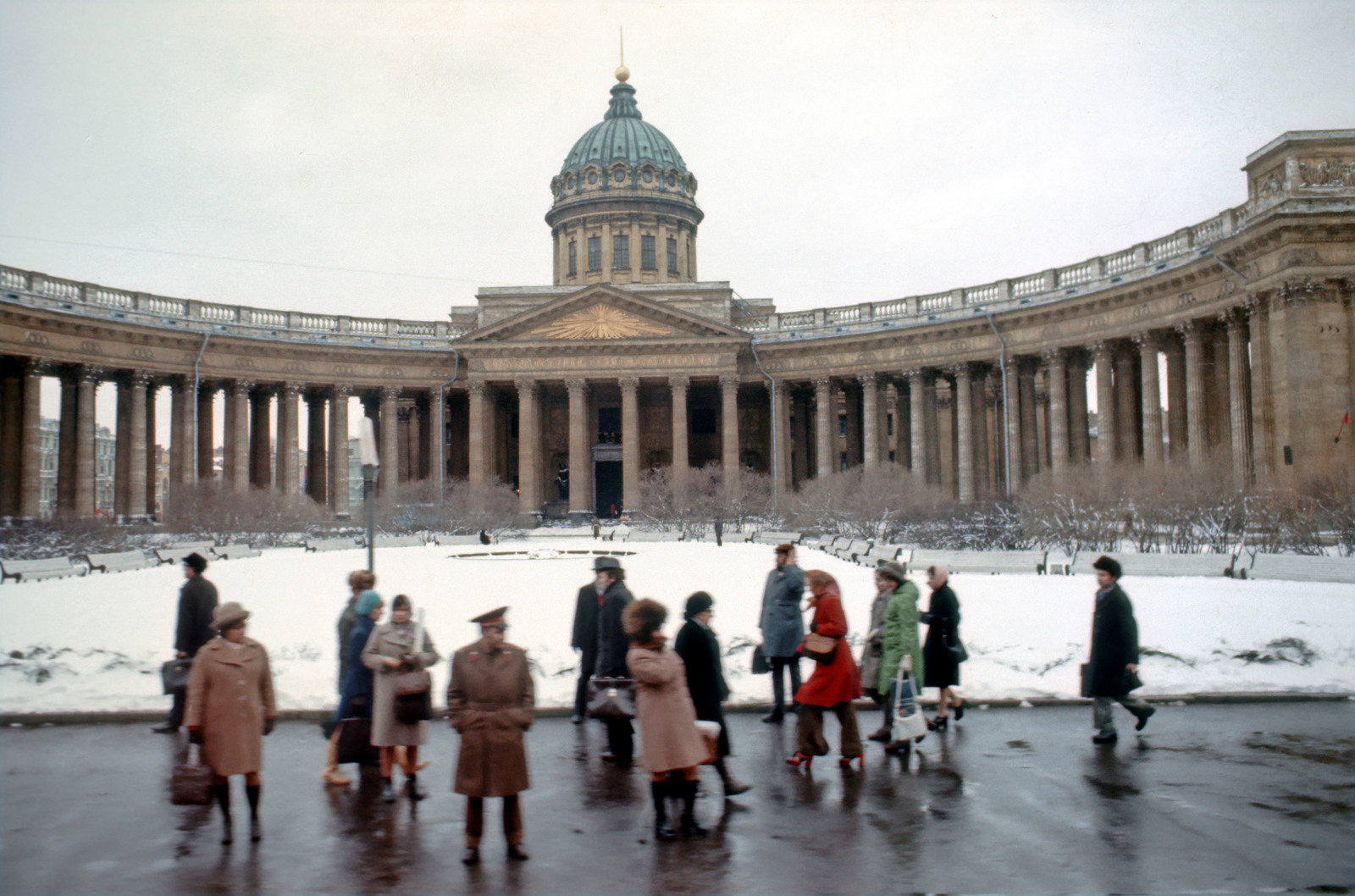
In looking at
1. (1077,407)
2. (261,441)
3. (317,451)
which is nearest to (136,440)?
(261,441)

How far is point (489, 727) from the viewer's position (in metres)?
6.98

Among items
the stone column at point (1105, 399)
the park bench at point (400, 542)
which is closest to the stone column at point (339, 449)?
the park bench at point (400, 542)

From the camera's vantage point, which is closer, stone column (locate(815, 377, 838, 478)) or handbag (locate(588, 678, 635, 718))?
handbag (locate(588, 678, 635, 718))

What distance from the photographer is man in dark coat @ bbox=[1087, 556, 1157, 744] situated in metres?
9.98

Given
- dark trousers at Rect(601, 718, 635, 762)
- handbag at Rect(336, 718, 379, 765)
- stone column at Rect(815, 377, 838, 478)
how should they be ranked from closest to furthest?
handbag at Rect(336, 718, 379, 765) < dark trousers at Rect(601, 718, 635, 762) < stone column at Rect(815, 377, 838, 478)

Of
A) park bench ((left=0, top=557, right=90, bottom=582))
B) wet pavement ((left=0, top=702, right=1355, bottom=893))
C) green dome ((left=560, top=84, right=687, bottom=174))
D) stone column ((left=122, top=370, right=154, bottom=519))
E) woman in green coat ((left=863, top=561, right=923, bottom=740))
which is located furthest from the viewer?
green dome ((left=560, top=84, right=687, bottom=174))

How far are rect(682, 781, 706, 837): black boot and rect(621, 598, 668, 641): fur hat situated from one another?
1.19 meters

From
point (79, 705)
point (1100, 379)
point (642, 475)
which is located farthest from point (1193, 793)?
point (642, 475)

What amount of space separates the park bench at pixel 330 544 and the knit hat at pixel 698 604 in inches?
1079

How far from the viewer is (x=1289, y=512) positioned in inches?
923

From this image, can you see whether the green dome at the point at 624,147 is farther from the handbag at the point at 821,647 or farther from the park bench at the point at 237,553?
the handbag at the point at 821,647

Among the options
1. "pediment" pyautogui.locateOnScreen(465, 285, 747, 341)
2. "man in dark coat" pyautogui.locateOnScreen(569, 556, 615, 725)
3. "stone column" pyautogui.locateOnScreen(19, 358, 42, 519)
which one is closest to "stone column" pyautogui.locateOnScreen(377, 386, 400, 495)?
"pediment" pyautogui.locateOnScreen(465, 285, 747, 341)

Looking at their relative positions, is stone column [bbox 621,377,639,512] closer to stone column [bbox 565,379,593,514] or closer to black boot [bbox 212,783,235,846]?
stone column [bbox 565,379,593,514]

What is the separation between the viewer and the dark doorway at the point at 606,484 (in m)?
63.9
